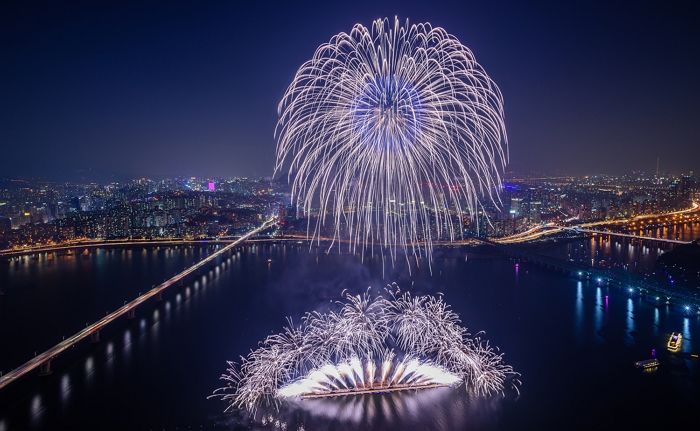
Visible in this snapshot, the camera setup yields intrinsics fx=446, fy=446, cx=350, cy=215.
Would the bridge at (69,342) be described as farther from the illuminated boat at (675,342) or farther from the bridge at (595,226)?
the bridge at (595,226)

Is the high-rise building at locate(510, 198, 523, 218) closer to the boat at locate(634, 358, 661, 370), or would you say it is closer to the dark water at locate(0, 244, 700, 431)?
the dark water at locate(0, 244, 700, 431)

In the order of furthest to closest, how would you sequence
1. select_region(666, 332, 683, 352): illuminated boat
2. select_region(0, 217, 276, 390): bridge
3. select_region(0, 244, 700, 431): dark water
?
select_region(666, 332, 683, 352): illuminated boat → select_region(0, 217, 276, 390): bridge → select_region(0, 244, 700, 431): dark water

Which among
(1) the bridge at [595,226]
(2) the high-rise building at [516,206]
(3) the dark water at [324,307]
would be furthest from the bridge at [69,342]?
(2) the high-rise building at [516,206]

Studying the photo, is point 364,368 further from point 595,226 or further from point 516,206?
point 516,206

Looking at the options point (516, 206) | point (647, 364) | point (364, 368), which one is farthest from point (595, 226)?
point (364, 368)

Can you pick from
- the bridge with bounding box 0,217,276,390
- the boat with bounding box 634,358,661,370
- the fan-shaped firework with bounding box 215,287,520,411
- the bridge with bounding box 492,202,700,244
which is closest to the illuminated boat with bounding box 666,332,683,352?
the boat with bounding box 634,358,661,370

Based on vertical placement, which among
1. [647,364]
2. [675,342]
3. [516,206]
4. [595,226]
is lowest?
[647,364]

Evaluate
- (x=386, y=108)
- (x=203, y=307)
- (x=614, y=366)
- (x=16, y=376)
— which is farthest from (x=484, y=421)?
(x=203, y=307)
